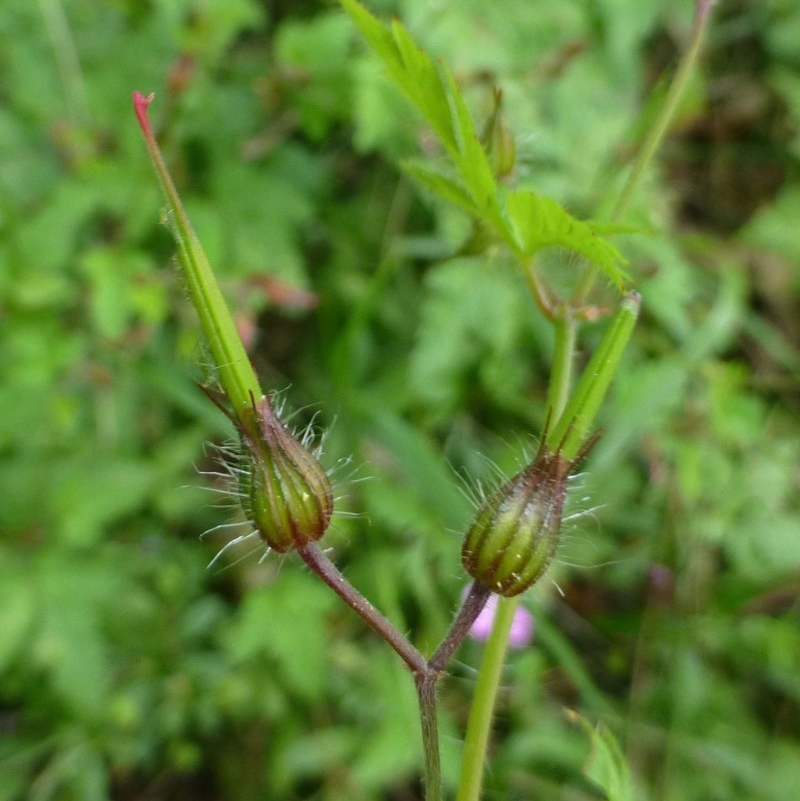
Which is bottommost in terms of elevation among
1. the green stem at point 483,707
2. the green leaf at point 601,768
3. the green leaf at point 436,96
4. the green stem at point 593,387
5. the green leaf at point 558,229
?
the green leaf at point 601,768

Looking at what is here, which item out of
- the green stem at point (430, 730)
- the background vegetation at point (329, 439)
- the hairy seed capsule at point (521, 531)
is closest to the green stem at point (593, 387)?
the hairy seed capsule at point (521, 531)

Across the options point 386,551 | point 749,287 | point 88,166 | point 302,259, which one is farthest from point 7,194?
point 749,287

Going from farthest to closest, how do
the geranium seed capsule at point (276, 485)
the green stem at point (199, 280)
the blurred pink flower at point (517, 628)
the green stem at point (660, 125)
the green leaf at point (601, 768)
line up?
the blurred pink flower at point (517, 628)
the green stem at point (660, 125)
the green leaf at point (601, 768)
the geranium seed capsule at point (276, 485)
the green stem at point (199, 280)

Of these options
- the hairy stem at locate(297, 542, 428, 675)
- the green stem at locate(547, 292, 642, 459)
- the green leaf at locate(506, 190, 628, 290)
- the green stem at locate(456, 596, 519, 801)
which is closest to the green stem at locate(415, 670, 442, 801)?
the hairy stem at locate(297, 542, 428, 675)

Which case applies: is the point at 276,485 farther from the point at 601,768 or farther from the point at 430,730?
the point at 601,768

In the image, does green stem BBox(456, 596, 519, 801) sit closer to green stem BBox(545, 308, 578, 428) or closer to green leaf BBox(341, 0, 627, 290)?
green stem BBox(545, 308, 578, 428)

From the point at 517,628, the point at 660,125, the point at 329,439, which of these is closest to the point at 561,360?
the point at 660,125

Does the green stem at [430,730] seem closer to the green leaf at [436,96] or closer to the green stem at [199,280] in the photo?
the green stem at [199,280]
